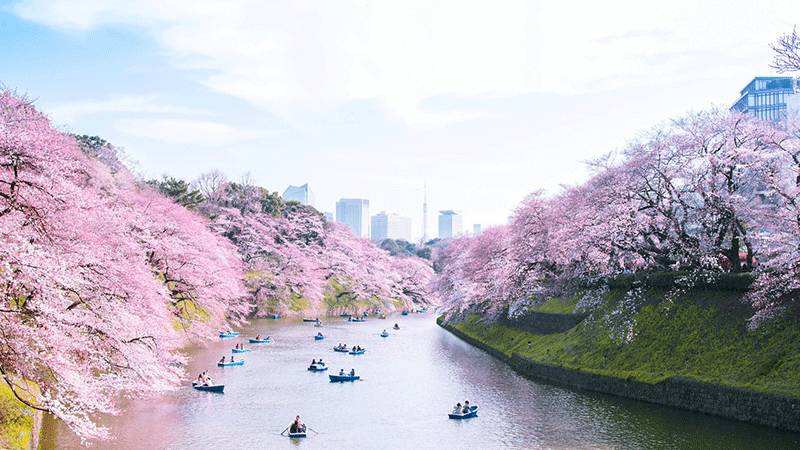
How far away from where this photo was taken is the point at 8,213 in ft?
68.9

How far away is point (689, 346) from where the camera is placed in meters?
35.1

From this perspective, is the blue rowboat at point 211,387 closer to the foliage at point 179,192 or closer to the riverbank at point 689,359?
the riverbank at point 689,359

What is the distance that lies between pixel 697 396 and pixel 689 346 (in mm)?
3934

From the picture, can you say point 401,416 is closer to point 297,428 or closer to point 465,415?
point 465,415

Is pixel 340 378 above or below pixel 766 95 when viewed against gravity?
below

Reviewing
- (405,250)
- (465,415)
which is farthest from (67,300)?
(405,250)

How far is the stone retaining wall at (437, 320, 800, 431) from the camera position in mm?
27219

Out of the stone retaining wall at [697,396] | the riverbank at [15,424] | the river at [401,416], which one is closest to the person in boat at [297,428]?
the river at [401,416]

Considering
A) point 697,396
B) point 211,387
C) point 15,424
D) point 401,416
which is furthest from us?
point 211,387

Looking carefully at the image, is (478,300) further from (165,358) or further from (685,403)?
(165,358)

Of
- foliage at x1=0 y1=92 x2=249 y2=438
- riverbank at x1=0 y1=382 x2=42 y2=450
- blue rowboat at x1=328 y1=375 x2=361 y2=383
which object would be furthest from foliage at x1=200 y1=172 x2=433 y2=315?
riverbank at x1=0 y1=382 x2=42 y2=450

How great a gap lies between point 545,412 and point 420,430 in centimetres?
648

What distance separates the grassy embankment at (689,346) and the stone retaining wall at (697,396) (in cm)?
36

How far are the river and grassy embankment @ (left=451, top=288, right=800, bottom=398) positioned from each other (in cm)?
206
